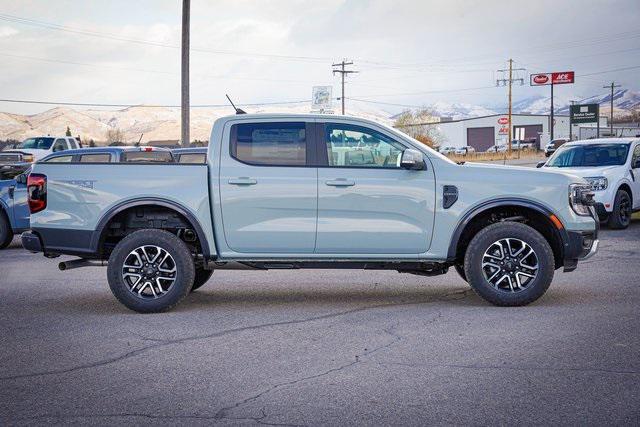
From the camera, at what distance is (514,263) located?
8430 mm

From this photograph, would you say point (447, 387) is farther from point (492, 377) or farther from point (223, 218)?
point (223, 218)

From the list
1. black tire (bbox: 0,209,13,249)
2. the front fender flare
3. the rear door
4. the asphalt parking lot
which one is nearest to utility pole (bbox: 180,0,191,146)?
black tire (bbox: 0,209,13,249)

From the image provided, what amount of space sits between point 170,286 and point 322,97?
30259 millimetres

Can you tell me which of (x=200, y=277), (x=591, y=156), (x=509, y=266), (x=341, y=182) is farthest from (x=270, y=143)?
(x=591, y=156)

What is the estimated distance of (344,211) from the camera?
27.7 ft

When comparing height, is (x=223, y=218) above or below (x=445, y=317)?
above

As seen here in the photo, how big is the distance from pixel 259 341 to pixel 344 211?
76.1 inches

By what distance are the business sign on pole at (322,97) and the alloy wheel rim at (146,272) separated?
29934mm

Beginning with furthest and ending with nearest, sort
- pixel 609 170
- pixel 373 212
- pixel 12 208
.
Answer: pixel 609 170, pixel 12 208, pixel 373 212

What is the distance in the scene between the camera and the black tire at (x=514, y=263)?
27.5 ft

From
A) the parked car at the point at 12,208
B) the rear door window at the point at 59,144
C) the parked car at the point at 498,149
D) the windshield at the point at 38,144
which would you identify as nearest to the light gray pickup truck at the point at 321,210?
the parked car at the point at 12,208

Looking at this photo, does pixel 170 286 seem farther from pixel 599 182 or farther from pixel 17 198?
pixel 599 182

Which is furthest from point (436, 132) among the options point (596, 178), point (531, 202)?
point (531, 202)

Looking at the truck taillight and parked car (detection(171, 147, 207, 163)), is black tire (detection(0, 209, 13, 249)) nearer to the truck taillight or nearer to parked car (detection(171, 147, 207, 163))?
parked car (detection(171, 147, 207, 163))
